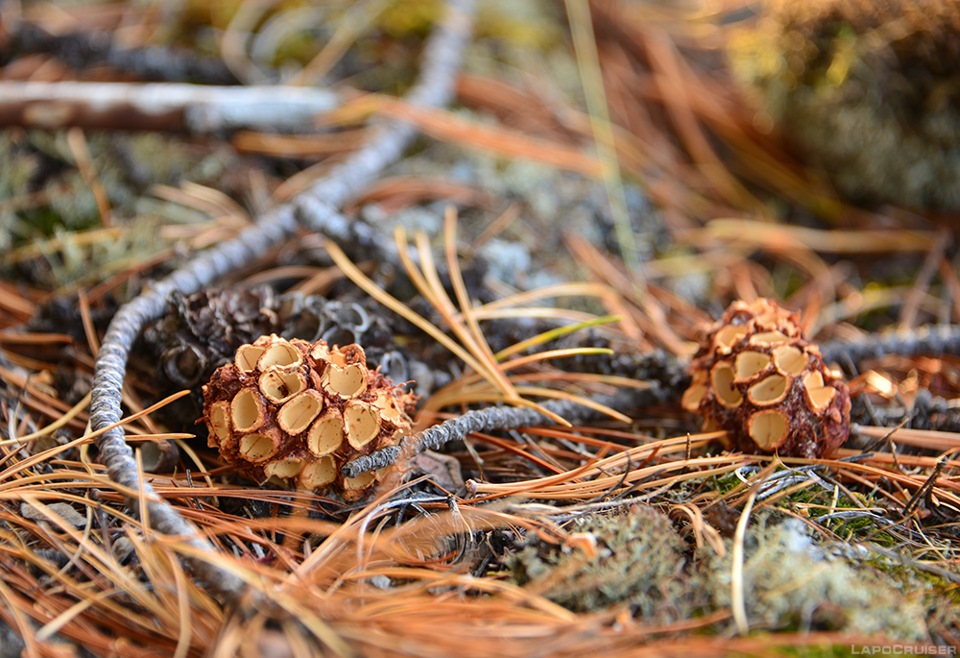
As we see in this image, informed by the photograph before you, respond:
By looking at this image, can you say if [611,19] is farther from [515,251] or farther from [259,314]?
[259,314]

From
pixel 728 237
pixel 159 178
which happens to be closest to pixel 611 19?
pixel 728 237

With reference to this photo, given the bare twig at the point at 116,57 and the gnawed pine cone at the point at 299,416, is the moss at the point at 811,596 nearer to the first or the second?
the gnawed pine cone at the point at 299,416

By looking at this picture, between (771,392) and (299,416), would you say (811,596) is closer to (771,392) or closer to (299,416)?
(771,392)

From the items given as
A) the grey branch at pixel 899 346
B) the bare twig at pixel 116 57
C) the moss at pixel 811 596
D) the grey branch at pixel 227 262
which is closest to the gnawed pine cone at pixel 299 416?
the grey branch at pixel 227 262

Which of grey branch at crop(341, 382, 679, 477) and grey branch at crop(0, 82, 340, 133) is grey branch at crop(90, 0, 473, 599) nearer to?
grey branch at crop(341, 382, 679, 477)

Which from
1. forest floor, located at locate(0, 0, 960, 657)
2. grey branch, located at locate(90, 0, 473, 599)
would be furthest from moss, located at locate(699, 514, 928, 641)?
grey branch, located at locate(90, 0, 473, 599)

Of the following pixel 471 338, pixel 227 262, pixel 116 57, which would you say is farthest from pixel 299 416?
pixel 116 57

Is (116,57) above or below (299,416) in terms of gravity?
above
